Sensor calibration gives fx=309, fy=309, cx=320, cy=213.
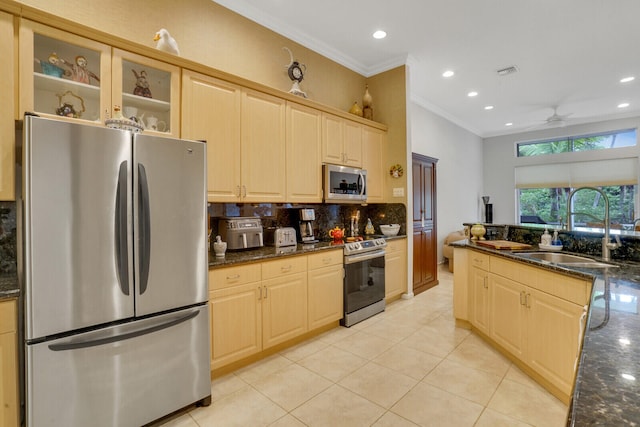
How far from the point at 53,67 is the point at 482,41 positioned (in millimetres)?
4179

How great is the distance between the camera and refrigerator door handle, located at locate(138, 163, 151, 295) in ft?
5.84

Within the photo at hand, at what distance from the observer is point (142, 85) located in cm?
229

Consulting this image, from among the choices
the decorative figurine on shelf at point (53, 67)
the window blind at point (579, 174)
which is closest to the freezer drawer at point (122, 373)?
the decorative figurine on shelf at point (53, 67)

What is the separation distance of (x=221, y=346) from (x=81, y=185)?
4.80 feet

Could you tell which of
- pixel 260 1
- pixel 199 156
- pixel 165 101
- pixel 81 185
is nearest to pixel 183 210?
pixel 199 156

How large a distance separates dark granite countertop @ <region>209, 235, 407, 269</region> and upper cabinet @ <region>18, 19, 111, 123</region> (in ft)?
4.09

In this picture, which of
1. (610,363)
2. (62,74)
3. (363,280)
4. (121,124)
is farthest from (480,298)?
(62,74)

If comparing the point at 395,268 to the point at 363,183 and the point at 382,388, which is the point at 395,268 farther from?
the point at 382,388

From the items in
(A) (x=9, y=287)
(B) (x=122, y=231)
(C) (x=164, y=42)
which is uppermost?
(C) (x=164, y=42)

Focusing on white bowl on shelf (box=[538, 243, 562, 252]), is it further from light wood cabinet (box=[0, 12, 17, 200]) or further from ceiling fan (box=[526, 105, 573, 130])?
ceiling fan (box=[526, 105, 573, 130])

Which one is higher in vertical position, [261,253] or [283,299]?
[261,253]

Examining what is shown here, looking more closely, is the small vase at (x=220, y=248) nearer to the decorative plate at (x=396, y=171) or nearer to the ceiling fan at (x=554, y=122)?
the decorative plate at (x=396, y=171)

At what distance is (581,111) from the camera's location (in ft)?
21.0

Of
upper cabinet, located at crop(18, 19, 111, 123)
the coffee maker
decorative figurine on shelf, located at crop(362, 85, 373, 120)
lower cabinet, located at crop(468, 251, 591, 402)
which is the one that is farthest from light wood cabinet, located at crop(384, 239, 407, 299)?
upper cabinet, located at crop(18, 19, 111, 123)
